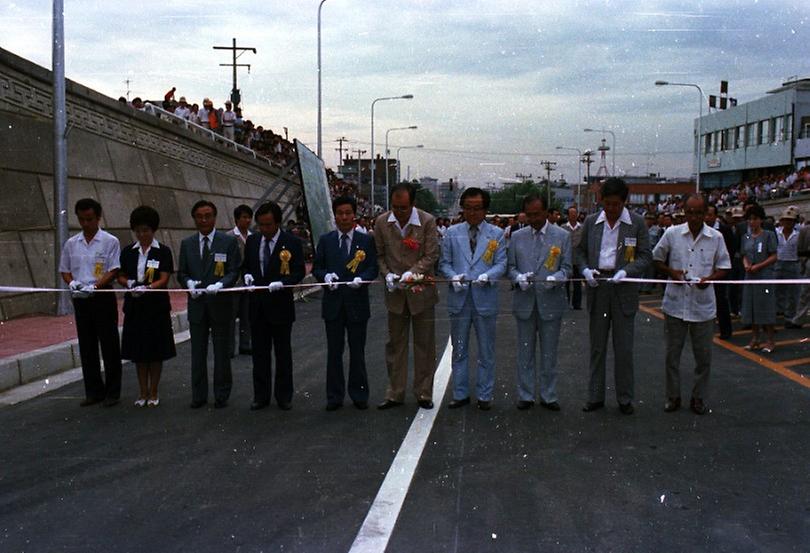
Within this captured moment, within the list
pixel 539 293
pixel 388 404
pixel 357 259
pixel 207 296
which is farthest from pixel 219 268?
pixel 539 293

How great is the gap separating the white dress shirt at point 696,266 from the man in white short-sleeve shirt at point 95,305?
16.3ft

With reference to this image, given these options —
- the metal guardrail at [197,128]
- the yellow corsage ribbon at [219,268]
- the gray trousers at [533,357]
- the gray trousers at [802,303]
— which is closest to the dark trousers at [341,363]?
the yellow corsage ribbon at [219,268]

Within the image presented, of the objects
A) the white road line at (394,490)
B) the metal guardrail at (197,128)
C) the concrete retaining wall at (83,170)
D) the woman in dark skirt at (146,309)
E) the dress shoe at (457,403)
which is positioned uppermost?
the metal guardrail at (197,128)

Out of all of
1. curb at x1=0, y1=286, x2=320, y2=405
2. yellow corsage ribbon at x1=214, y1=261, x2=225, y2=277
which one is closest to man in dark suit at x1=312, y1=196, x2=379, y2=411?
yellow corsage ribbon at x1=214, y1=261, x2=225, y2=277

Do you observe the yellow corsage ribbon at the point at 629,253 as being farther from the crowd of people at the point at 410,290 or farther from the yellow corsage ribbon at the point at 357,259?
the yellow corsage ribbon at the point at 357,259

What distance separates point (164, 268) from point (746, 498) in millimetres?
5097

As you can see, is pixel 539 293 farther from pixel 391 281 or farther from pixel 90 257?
pixel 90 257

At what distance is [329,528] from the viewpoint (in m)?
4.18

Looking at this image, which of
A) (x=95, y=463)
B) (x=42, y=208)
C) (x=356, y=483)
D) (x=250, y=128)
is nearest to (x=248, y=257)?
(x=95, y=463)

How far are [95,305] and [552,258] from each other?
4120 millimetres

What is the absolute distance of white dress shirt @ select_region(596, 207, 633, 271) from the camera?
679 cm

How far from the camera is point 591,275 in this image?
261 inches

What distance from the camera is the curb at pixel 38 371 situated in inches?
310

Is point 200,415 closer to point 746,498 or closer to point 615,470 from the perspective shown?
point 615,470
